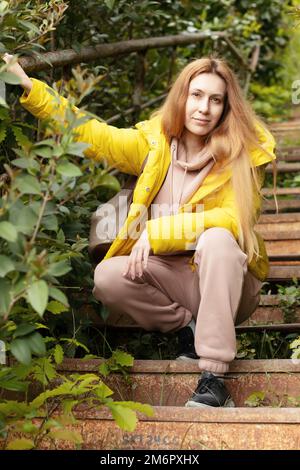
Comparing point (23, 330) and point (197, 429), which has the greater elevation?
point (23, 330)

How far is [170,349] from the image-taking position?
3461mm

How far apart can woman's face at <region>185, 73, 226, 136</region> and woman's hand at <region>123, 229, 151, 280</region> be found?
51 centimetres

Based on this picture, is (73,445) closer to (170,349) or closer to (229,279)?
(229,279)

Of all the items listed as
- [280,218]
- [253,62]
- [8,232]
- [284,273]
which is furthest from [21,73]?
[253,62]

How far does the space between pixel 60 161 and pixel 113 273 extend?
1.06 metres

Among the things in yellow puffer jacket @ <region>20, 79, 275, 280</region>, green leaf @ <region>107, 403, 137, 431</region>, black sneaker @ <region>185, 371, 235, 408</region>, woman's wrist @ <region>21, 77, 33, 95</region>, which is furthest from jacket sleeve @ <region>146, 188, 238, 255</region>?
green leaf @ <region>107, 403, 137, 431</region>

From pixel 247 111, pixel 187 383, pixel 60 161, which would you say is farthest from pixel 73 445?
pixel 247 111

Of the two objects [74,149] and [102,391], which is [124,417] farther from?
[74,149]

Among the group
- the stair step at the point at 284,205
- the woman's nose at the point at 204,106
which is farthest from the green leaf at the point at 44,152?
the stair step at the point at 284,205

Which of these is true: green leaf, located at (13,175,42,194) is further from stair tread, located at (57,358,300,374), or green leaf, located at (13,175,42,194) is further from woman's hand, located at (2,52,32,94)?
stair tread, located at (57,358,300,374)

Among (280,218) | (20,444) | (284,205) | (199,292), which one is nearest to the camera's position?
(20,444)

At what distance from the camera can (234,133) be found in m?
3.16

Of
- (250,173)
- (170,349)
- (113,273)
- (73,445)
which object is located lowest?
(170,349)

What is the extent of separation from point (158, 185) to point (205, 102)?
0.36 meters
